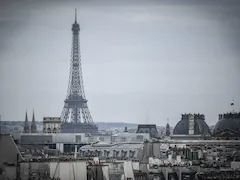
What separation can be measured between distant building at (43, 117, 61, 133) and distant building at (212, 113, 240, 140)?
67.0ft

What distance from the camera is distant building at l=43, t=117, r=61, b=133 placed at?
156 metres

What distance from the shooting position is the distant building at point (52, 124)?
15562 cm

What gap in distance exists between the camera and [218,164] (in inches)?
2648

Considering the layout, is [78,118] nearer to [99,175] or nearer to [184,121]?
[184,121]

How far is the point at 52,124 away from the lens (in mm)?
158875

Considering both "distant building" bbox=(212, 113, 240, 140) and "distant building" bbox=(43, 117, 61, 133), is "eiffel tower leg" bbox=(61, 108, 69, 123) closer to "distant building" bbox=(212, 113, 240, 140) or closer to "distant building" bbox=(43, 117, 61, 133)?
"distant building" bbox=(43, 117, 61, 133)

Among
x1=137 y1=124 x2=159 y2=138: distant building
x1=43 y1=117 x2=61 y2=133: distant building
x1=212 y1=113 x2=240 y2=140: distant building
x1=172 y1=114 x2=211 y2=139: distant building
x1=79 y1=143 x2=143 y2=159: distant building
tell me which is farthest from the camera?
x1=43 y1=117 x2=61 y2=133: distant building

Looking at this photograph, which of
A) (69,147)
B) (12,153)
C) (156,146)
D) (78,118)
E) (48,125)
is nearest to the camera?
(12,153)

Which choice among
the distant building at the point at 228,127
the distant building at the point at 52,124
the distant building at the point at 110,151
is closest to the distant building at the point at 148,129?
the distant building at the point at 228,127

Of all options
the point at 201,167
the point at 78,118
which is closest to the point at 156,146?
the point at 201,167

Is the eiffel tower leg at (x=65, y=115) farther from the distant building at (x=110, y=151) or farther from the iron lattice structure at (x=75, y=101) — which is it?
the distant building at (x=110, y=151)

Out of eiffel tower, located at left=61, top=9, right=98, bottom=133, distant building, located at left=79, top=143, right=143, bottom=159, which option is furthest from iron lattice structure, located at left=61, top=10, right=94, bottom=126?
distant building, located at left=79, top=143, right=143, bottom=159

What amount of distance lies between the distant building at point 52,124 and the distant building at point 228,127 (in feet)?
67.0

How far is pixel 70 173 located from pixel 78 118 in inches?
4749
